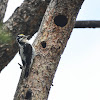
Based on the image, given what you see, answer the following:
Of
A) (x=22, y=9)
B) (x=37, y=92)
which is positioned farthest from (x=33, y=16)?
(x=37, y=92)

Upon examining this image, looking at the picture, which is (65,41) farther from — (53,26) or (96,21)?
(96,21)

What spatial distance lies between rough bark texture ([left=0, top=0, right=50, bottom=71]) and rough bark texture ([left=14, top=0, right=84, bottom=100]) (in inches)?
38.6

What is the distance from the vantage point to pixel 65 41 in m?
3.80

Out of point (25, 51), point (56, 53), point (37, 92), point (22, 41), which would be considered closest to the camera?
point (37, 92)

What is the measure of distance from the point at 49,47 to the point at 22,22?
133 cm

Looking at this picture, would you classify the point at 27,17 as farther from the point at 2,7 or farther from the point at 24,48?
the point at 24,48

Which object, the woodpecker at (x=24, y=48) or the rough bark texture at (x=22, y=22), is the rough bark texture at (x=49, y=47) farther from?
the rough bark texture at (x=22, y=22)

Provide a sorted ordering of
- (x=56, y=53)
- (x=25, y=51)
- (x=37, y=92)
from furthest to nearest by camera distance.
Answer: (x=25, y=51) < (x=56, y=53) < (x=37, y=92)

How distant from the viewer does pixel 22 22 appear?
4785mm

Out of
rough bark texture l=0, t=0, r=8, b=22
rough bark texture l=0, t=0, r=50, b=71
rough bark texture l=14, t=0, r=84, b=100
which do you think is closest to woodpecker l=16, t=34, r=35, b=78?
rough bark texture l=0, t=0, r=50, b=71

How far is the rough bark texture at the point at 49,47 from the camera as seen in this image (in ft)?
11.4

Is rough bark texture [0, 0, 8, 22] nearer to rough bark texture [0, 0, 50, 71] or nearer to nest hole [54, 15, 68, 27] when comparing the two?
rough bark texture [0, 0, 50, 71]

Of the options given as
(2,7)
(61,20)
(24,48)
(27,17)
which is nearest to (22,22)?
(27,17)

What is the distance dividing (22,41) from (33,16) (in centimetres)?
61
